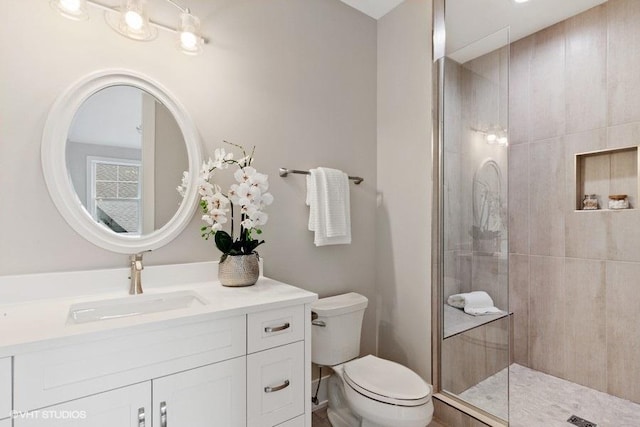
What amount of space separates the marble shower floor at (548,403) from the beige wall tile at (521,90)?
1733mm

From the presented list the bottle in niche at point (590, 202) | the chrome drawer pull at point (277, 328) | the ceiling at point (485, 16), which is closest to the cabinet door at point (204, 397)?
the chrome drawer pull at point (277, 328)

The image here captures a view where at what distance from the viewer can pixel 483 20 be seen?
6.11 feet

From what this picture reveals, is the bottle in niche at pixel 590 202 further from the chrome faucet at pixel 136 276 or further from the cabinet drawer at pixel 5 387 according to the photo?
the cabinet drawer at pixel 5 387

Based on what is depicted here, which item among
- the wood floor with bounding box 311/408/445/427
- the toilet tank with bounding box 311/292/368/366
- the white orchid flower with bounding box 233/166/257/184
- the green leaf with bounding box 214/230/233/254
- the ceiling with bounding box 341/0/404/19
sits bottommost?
the wood floor with bounding box 311/408/445/427

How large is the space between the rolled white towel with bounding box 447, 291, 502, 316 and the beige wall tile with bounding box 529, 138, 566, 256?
0.85 m

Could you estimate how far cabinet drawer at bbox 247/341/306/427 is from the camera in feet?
3.70

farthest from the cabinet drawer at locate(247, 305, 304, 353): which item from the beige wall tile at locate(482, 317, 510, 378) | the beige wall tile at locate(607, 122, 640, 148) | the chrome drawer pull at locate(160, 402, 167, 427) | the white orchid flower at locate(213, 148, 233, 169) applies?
the beige wall tile at locate(607, 122, 640, 148)

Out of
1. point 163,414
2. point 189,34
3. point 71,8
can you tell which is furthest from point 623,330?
point 71,8

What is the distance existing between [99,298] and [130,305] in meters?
0.11

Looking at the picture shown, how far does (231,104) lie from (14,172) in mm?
918

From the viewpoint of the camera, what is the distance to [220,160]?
147 centimetres

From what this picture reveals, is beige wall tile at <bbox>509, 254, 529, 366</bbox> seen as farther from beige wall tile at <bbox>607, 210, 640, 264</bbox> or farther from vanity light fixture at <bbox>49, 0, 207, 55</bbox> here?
vanity light fixture at <bbox>49, 0, 207, 55</bbox>

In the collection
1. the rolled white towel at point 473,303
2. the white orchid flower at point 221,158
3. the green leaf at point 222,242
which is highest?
the white orchid flower at point 221,158

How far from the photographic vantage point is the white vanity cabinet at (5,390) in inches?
29.7
